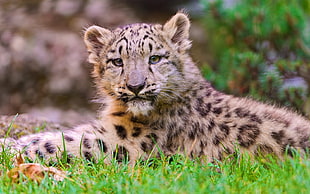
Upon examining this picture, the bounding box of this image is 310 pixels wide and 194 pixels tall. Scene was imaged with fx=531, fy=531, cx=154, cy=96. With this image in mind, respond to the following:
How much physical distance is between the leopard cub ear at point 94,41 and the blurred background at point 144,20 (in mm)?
1973

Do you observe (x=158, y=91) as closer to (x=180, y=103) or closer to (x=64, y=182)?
(x=180, y=103)

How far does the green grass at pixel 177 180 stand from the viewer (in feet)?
15.1

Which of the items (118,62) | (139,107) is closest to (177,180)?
(139,107)

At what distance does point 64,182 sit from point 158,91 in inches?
80.1

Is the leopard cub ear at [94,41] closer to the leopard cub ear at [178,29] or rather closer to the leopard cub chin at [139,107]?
the leopard cub ear at [178,29]

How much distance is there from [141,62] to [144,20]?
9665 mm

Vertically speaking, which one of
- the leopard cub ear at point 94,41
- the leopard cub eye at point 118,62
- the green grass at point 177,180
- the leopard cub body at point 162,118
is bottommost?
the green grass at point 177,180

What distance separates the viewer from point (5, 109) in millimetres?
14094

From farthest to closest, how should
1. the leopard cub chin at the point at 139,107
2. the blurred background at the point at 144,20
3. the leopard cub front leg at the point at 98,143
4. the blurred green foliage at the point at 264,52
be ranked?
the blurred background at the point at 144,20, the blurred green foliage at the point at 264,52, the leopard cub chin at the point at 139,107, the leopard cub front leg at the point at 98,143

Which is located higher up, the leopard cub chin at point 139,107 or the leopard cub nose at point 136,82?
the leopard cub nose at point 136,82

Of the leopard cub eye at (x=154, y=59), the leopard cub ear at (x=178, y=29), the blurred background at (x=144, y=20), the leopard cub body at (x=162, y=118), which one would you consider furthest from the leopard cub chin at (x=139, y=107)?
the blurred background at (x=144, y=20)

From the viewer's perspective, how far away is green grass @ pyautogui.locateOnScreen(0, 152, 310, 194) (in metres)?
4.61

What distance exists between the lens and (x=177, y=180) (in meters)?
4.89

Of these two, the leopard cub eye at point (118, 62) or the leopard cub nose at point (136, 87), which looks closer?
the leopard cub nose at point (136, 87)
